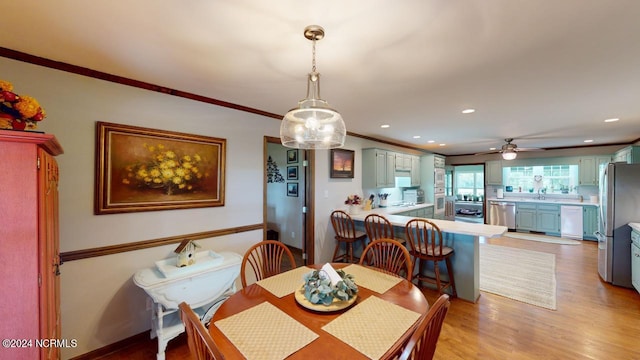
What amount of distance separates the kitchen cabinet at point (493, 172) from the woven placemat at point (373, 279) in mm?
7143

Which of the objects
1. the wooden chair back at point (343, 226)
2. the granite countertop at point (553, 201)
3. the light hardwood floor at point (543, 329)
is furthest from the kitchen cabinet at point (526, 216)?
the wooden chair back at point (343, 226)

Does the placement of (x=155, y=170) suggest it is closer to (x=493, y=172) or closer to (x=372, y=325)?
(x=372, y=325)

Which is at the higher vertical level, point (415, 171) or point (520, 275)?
point (415, 171)

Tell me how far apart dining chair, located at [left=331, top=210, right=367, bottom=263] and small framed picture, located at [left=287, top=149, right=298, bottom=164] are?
1322mm

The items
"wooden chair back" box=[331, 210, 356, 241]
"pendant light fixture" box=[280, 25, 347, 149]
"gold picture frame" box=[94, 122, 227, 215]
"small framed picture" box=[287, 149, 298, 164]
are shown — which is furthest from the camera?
"small framed picture" box=[287, 149, 298, 164]

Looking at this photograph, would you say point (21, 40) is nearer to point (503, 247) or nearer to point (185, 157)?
point (185, 157)

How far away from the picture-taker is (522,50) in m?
1.69

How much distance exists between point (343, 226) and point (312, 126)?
8.01ft

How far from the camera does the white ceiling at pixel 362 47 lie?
1.30m

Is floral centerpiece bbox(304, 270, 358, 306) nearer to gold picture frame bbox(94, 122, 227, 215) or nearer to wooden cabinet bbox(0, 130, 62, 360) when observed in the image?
wooden cabinet bbox(0, 130, 62, 360)

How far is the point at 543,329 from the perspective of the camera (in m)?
2.44

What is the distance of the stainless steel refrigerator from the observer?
3.28m

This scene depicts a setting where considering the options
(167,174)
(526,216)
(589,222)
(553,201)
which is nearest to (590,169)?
(553,201)

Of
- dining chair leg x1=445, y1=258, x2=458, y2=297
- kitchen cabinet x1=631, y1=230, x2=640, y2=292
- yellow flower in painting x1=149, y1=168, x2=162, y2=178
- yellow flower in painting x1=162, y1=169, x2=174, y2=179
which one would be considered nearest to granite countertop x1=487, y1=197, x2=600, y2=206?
kitchen cabinet x1=631, y1=230, x2=640, y2=292
